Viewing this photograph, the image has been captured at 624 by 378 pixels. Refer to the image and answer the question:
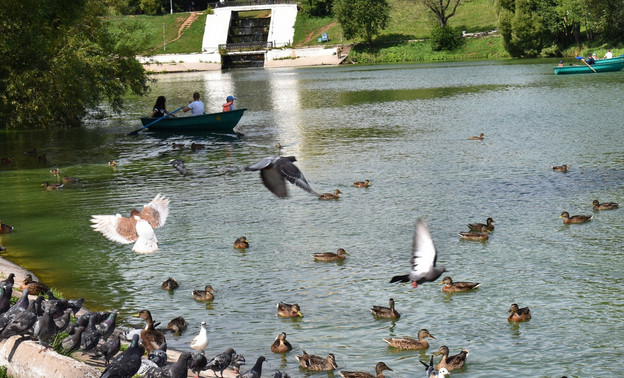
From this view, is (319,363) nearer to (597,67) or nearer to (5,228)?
(5,228)

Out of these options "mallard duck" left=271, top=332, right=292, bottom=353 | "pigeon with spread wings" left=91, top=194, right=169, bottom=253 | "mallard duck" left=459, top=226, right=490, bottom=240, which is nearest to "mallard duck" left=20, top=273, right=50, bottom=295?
"pigeon with spread wings" left=91, top=194, right=169, bottom=253

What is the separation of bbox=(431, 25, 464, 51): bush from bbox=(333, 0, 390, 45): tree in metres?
8.52

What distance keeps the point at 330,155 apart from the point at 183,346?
19370 mm

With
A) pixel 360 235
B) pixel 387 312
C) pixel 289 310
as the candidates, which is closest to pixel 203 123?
pixel 360 235

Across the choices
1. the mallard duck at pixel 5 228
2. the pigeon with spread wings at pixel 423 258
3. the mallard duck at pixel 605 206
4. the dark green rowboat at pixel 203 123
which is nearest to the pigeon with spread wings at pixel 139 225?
the pigeon with spread wings at pixel 423 258

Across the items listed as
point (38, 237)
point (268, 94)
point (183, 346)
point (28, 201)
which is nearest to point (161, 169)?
point (28, 201)

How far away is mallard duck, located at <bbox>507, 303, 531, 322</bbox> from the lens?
1313 cm

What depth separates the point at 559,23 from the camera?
84000 mm

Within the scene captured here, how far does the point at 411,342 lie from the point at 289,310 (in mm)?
2334

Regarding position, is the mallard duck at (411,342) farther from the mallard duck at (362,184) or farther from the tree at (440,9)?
the tree at (440,9)

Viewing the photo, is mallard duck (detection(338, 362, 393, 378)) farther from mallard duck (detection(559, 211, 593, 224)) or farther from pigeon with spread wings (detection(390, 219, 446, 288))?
mallard duck (detection(559, 211, 593, 224))

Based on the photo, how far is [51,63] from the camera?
36219 millimetres

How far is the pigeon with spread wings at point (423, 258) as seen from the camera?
32.7 ft

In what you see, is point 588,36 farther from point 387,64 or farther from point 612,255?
point 612,255
